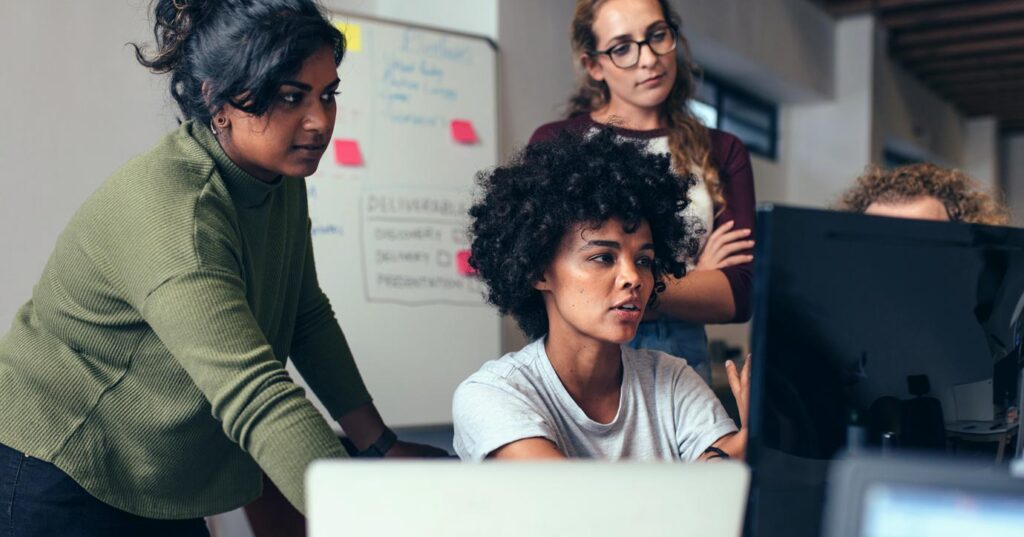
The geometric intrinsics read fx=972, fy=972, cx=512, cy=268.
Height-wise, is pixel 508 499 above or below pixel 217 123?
below

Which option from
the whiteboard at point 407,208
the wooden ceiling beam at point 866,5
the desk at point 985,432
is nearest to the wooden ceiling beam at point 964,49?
the wooden ceiling beam at point 866,5

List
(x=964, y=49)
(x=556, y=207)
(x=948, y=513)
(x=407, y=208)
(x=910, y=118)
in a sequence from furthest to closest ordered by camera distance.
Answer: (x=910, y=118) < (x=964, y=49) < (x=407, y=208) < (x=556, y=207) < (x=948, y=513)

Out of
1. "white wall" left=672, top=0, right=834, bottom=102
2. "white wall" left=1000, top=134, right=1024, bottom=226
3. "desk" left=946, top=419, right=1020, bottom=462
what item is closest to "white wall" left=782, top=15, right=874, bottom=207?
"white wall" left=672, top=0, right=834, bottom=102

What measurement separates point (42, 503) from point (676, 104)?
126 cm

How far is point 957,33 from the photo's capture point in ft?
21.9

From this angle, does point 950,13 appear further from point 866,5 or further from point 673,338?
point 673,338

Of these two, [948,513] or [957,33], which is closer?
[948,513]

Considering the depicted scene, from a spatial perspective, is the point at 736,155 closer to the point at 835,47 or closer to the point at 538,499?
the point at 538,499

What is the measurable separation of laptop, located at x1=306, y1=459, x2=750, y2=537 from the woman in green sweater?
1.37ft

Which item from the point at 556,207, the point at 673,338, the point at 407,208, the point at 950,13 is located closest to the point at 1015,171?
the point at 950,13

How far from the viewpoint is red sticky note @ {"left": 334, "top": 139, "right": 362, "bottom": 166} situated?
9.39ft

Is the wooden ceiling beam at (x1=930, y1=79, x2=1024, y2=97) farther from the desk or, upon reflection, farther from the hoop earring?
the hoop earring

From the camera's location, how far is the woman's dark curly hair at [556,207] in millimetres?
1366

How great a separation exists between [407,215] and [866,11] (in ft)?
15.2
